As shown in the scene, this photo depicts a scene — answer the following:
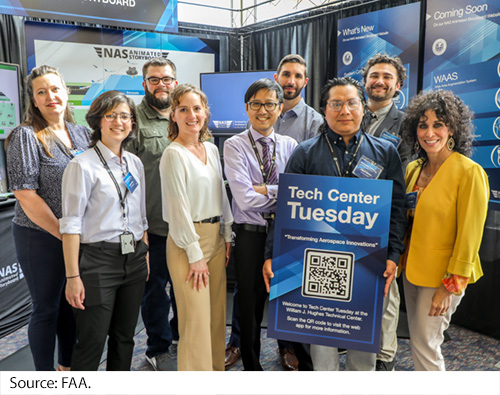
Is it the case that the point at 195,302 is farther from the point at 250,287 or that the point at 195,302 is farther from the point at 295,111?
the point at 295,111

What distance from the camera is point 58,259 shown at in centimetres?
218

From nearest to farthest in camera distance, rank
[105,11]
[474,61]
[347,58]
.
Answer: [474,61] → [105,11] → [347,58]

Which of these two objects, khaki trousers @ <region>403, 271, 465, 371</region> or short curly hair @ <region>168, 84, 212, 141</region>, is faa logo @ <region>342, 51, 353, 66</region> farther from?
khaki trousers @ <region>403, 271, 465, 371</region>

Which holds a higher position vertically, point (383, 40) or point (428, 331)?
point (383, 40)

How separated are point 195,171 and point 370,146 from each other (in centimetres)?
84

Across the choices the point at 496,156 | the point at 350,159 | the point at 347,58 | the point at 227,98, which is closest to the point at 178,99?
the point at 350,159

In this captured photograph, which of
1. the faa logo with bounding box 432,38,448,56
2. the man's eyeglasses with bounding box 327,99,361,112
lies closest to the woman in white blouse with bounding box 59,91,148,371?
the man's eyeglasses with bounding box 327,99,361,112

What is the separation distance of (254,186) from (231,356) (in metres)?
1.30

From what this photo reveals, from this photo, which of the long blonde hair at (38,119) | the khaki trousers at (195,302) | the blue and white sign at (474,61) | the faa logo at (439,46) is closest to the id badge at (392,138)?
the khaki trousers at (195,302)

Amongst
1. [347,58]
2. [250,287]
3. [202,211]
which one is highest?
[347,58]

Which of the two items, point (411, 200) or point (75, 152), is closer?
point (411, 200)

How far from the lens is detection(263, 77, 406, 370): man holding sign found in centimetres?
187

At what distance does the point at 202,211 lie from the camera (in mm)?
2068

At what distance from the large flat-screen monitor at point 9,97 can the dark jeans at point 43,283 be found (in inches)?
118
